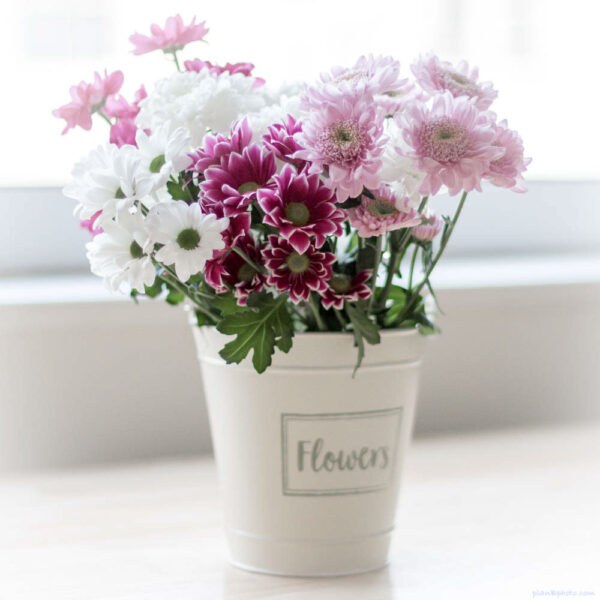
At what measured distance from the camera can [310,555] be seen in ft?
2.05

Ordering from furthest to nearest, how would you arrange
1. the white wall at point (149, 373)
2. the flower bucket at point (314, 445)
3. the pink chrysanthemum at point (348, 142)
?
the white wall at point (149, 373), the flower bucket at point (314, 445), the pink chrysanthemum at point (348, 142)

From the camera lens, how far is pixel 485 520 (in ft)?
2.54

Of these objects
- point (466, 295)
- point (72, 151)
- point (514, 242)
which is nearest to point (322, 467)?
point (466, 295)

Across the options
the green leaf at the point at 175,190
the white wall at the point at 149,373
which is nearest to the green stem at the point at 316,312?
the green leaf at the point at 175,190

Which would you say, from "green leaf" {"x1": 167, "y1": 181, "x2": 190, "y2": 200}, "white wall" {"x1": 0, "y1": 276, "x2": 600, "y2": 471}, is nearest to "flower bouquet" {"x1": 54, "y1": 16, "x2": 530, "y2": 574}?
"green leaf" {"x1": 167, "y1": 181, "x2": 190, "y2": 200}

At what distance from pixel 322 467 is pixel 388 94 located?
0.90 feet

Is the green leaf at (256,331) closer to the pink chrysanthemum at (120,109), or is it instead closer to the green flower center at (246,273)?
the green flower center at (246,273)

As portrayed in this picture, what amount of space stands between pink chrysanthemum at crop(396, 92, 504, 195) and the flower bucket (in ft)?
0.47

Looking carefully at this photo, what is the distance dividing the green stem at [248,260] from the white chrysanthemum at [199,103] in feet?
A: 0.30

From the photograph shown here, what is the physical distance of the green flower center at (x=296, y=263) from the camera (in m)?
0.53

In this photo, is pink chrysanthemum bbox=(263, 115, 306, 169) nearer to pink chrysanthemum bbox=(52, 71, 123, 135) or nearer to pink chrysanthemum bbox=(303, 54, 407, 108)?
pink chrysanthemum bbox=(303, 54, 407, 108)

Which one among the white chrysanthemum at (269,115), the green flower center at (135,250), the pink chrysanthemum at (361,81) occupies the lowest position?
the green flower center at (135,250)

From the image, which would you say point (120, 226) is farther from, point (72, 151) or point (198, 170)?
point (72, 151)

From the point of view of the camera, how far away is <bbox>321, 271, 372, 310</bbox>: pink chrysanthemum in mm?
553
